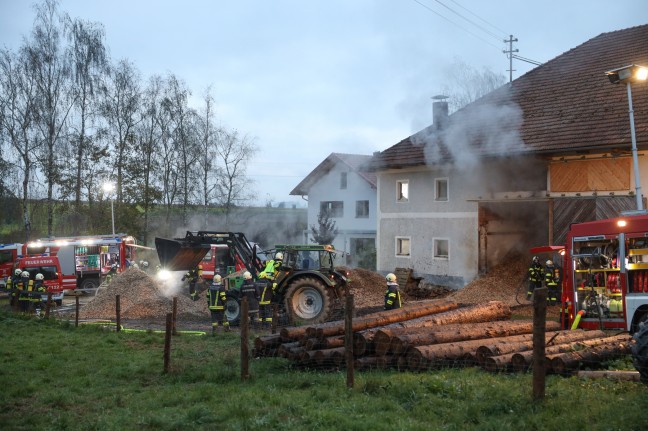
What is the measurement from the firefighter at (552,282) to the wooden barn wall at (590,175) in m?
2.83

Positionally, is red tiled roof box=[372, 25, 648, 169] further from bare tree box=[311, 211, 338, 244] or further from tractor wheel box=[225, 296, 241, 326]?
bare tree box=[311, 211, 338, 244]

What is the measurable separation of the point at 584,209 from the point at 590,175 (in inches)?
53.8

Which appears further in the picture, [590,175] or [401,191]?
[401,191]

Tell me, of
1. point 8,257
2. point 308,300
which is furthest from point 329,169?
point 308,300

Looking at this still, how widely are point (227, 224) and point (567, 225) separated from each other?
30035mm

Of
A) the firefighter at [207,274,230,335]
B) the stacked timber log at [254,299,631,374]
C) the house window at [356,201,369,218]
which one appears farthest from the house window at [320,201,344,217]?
the stacked timber log at [254,299,631,374]

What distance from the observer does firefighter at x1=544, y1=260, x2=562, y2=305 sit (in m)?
20.4

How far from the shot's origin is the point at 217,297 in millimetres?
17125

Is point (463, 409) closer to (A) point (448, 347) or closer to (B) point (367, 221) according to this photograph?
(A) point (448, 347)

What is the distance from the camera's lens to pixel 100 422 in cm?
809

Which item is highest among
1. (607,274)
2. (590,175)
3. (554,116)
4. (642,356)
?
(554,116)

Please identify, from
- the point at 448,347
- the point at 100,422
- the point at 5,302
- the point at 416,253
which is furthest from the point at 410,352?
the point at 5,302

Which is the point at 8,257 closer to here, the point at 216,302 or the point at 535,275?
the point at 216,302

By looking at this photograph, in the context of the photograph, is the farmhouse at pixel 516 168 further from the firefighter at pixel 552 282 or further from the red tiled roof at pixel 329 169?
the red tiled roof at pixel 329 169
